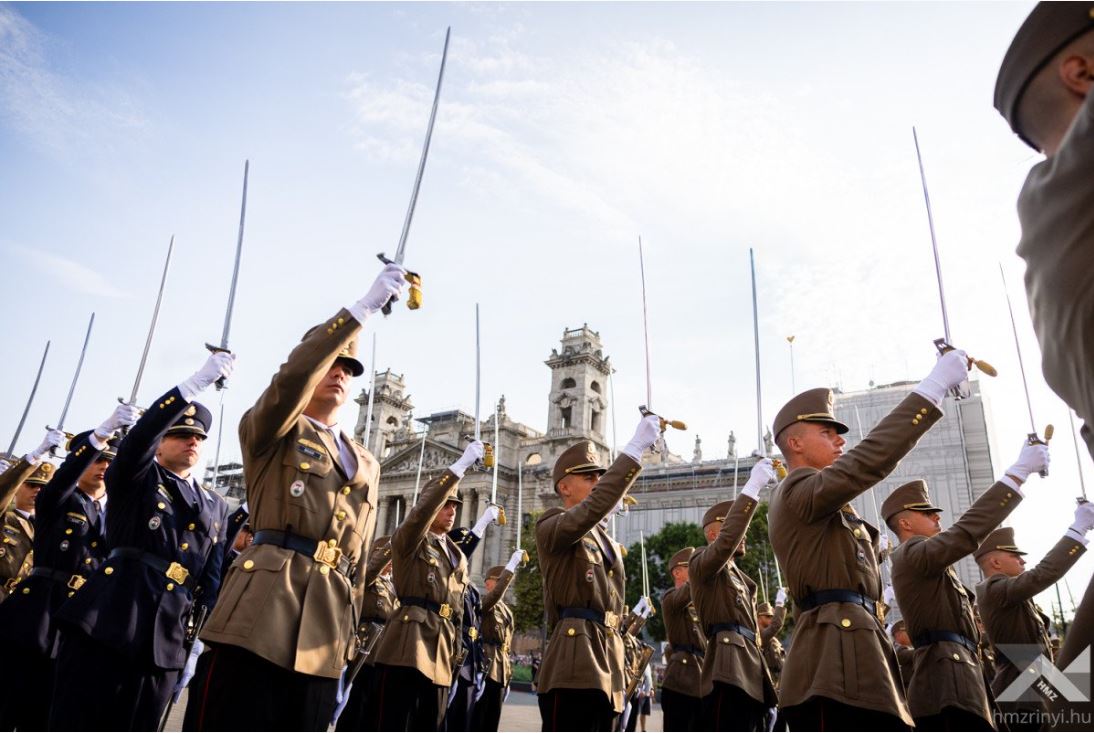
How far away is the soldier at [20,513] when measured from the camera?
6.68 meters

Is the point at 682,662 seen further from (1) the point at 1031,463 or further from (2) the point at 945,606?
(1) the point at 1031,463

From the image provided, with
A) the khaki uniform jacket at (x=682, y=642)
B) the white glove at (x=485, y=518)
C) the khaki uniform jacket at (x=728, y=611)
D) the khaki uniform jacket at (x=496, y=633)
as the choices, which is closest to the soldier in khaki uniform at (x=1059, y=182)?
the khaki uniform jacket at (x=728, y=611)

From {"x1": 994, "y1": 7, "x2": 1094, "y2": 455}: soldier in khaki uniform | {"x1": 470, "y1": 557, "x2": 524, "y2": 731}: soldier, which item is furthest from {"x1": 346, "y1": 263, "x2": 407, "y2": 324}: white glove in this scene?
{"x1": 470, "y1": 557, "x2": 524, "y2": 731}: soldier

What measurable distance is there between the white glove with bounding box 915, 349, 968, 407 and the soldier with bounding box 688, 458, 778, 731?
242 cm

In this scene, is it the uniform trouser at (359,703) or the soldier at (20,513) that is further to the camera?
the uniform trouser at (359,703)

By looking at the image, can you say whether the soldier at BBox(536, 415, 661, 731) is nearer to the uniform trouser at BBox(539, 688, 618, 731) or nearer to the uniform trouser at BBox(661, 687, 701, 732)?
the uniform trouser at BBox(539, 688, 618, 731)

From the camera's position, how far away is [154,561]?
4898 mm

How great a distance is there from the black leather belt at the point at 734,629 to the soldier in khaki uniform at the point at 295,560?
14.9 feet

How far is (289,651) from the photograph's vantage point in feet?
11.3

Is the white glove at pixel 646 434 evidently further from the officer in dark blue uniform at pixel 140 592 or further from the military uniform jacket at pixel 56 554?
the military uniform jacket at pixel 56 554

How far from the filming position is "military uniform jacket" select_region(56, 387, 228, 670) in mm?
4484

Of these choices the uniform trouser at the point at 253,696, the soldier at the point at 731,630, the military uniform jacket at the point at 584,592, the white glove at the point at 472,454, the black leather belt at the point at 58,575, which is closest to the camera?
the uniform trouser at the point at 253,696

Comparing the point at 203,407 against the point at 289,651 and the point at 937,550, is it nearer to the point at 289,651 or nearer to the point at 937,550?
the point at 289,651

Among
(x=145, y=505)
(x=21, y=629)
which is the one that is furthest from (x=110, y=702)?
(x=21, y=629)
